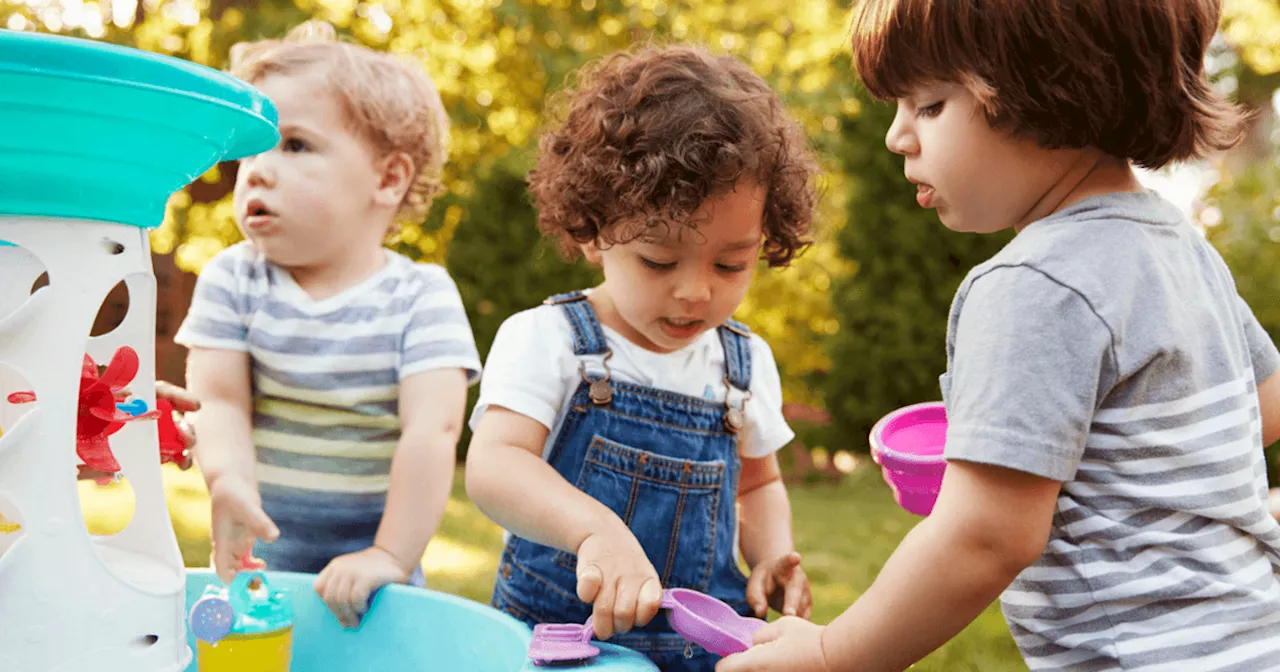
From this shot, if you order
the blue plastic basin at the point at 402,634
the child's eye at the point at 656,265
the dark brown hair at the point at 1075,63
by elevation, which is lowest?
the blue plastic basin at the point at 402,634

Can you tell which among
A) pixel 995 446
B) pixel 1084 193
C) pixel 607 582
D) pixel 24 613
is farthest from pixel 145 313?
pixel 1084 193

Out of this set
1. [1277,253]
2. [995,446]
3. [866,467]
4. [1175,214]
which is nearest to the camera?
[995,446]

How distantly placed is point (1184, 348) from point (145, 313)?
131 centimetres

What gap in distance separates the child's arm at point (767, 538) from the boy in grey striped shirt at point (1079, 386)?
515mm

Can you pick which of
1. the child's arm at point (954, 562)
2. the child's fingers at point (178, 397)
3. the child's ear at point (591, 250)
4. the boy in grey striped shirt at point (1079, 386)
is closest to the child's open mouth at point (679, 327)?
the child's ear at point (591, 250)

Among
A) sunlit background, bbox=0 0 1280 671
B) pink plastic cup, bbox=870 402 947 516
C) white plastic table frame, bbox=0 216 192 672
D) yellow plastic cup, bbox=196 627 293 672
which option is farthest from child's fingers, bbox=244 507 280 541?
sunlit background, bbox=0 0 1280 671

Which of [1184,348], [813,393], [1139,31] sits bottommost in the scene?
[813,393]

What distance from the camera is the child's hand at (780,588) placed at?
6.20 ft

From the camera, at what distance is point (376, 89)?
7.79ft

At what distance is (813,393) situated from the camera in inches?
341

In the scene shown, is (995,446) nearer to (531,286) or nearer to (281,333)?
(281,333)

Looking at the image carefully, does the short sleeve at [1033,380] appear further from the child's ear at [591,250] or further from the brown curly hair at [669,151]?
the child's ear at [591,250]

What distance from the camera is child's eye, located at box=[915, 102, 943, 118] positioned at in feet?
4.65

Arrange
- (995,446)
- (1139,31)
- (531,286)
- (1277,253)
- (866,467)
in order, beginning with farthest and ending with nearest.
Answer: (866,467) → (531,286) → (1277,253) → (1139,31) → (995,446)
